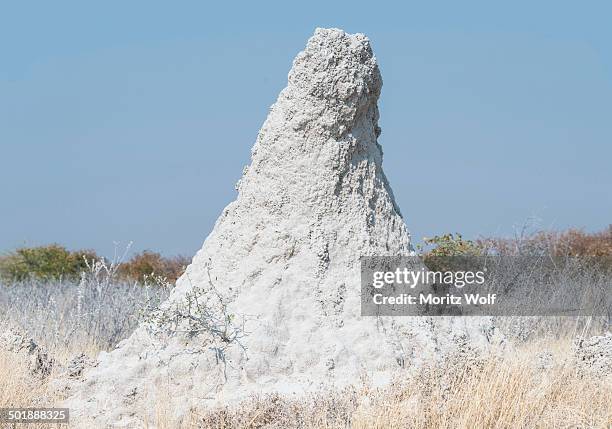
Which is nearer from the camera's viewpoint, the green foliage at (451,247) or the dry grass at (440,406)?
the dry grass at (440,406)

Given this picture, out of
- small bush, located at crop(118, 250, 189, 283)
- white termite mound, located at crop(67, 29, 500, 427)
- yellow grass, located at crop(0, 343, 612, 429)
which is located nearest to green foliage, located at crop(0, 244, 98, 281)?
small bush, located at crop(118, 250, 189, 283)

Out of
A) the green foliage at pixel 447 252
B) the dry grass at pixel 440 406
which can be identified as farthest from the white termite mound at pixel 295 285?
the green foliage at pixel 447 252

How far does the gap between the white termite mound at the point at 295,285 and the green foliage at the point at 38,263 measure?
14.0 metres

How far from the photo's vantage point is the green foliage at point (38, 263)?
2084cm

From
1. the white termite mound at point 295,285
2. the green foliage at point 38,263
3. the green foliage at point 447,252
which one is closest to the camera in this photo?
the white termite mound at point 295,285

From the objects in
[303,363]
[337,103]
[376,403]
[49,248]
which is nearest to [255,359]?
[303,363]

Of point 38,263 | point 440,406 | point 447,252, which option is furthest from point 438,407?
point 38,263

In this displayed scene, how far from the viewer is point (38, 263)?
2103 cm

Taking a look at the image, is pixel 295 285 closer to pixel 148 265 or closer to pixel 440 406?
pixel 440 406

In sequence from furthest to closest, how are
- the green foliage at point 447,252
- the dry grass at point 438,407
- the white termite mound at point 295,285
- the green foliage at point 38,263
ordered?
the green foliage at point 38,263 → the green foliage at point 447,252 → the white termite mound at point 295,285 → the dry grass at point 438,407

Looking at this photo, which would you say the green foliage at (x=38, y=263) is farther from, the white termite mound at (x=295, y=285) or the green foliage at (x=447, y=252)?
the white termite mound at (x=295, y=285)

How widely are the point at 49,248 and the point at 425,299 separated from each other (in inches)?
621

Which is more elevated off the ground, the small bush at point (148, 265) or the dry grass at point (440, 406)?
the small bush at point (148, 265)

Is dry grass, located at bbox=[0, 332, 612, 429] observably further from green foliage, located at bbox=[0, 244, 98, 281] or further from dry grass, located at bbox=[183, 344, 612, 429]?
green foliage, located at bbox=[0, 244, 98, 281]
